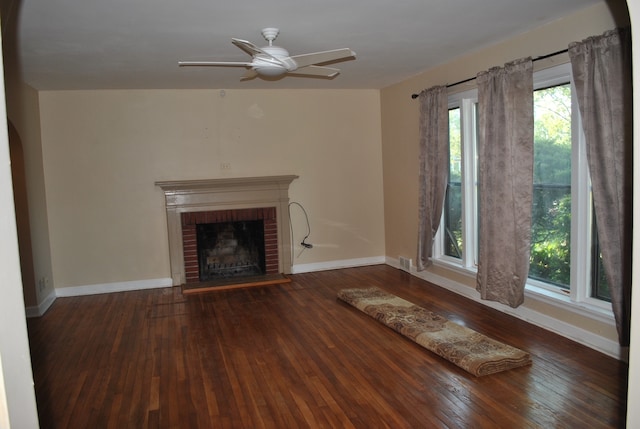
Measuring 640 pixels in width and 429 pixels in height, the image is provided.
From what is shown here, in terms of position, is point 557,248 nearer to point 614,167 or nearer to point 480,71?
point 614,167

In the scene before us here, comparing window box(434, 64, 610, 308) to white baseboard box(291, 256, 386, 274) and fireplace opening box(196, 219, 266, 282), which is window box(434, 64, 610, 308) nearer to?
white baseboard box(291, 256, 386, 274)

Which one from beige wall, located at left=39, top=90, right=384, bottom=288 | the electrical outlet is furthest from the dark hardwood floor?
the electrical outlet

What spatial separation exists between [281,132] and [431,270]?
2.66 meters

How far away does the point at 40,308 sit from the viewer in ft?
16.7

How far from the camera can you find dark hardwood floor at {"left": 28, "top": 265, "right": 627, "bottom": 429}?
2.78 metres

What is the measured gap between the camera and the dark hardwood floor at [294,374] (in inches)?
109

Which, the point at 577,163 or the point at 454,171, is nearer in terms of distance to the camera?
the point at 577,163

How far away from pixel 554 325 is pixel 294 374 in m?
2.21

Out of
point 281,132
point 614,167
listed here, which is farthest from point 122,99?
point 614,167

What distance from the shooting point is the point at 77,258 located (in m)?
5.83

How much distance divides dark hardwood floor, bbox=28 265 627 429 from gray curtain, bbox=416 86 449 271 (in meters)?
0.85

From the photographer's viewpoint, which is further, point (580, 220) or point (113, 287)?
point (113, 287)

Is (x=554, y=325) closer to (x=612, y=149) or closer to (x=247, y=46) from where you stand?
(x=612, y=149)

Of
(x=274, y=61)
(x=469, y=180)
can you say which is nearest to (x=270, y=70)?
(x=274, y=61)
